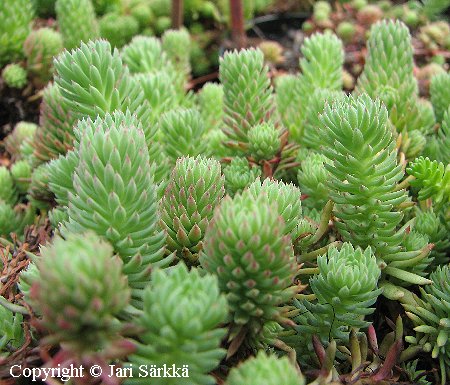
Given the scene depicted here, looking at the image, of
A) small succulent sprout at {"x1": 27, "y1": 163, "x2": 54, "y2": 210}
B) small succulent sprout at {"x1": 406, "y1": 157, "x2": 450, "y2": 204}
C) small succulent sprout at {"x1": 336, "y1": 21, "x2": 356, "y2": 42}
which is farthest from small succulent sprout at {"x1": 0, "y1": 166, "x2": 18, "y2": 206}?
small succulent sprout at {"x1": 336, "y1": 21, "x2": 356, "y2": 42}

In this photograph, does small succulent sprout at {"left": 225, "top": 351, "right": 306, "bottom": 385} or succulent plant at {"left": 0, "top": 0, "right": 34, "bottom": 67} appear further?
succulent plant at {"left": 0, "top": 0, "right": 34, "bottom": 67}

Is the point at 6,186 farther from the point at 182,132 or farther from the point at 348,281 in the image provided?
the point at 348,281

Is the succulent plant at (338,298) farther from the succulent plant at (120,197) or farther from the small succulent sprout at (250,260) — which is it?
the succulent plant at (120,197)

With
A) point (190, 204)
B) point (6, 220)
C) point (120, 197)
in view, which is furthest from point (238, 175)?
point (6, 220)

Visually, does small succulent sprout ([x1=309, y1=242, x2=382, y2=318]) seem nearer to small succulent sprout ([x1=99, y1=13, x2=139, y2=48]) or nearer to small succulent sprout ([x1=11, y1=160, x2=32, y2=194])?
small succulent sprout ([x1=11, y1=160, x2=32, y2=194])

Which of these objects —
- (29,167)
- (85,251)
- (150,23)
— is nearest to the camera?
(85,251)

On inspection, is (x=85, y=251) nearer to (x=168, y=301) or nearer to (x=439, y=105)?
(x=168, y=301)

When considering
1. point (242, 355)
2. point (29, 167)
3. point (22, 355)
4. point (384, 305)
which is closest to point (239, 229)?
point (242, 355)
